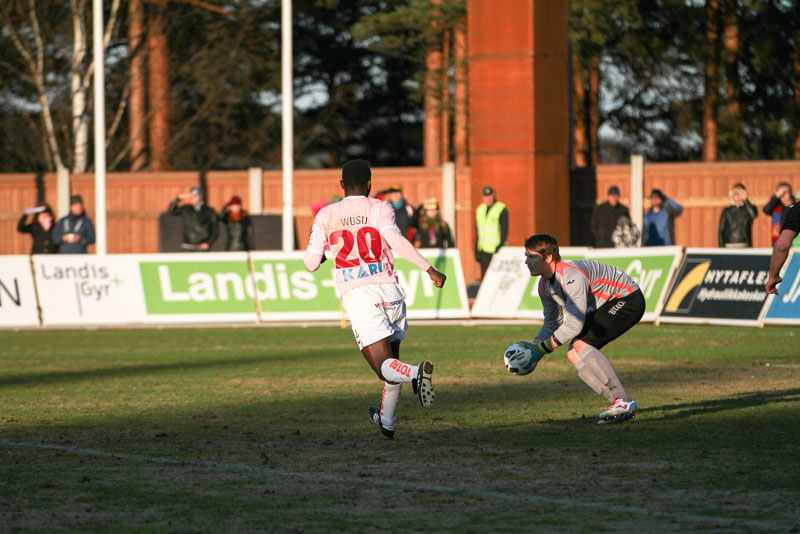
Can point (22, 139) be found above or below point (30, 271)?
above

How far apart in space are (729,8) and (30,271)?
2589cm

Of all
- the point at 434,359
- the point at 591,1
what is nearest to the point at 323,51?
the point at 591,1

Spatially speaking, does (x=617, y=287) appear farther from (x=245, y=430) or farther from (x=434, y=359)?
(x=434, y=359)

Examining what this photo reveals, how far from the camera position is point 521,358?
9.50m

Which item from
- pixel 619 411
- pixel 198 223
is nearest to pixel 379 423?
pixel 619 411

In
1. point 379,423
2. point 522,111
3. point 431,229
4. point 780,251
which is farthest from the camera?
point 522,111

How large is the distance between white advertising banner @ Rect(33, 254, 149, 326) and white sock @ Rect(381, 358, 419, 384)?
41.0 feet

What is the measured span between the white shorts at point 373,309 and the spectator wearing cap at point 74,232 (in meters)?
14.2

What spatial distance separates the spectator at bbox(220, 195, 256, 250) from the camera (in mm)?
23406

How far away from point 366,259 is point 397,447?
4.25ft

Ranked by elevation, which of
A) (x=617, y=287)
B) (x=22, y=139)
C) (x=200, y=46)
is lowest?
(x=617, y=287)

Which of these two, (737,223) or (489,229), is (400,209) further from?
(737,223)

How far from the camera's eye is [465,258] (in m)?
31.8

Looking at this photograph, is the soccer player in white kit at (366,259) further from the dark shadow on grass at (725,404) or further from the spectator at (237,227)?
the spectator at (237,227)
